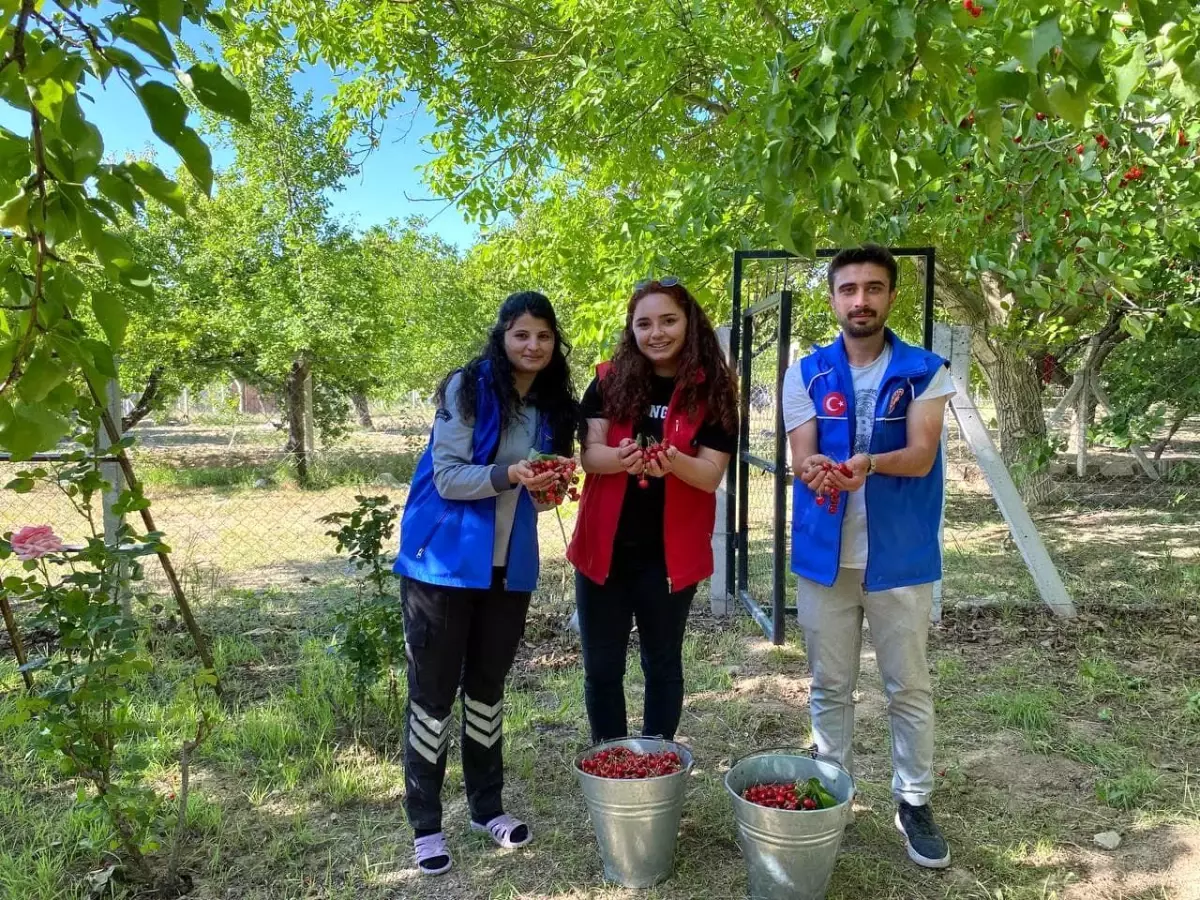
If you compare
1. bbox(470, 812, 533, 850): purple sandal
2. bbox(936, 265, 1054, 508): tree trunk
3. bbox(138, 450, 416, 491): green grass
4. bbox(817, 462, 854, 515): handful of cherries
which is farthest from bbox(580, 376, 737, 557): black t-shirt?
bbox(138, 450, 416, 491): green grass

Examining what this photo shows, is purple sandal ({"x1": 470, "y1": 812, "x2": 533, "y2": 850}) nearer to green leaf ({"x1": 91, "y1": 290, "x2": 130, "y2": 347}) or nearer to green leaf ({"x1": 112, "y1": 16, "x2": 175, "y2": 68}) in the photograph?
green leaf ({"x1": 91, "y1": 290, "x2": 130, "y2": 347})

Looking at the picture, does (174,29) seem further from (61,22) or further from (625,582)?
(625,582)

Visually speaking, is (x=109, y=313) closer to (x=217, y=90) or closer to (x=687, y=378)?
(x=217, y=90)

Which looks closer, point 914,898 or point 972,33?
point 914,898

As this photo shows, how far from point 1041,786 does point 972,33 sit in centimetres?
287

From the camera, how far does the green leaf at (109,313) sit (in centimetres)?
101

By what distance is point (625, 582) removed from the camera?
2658 millimetres

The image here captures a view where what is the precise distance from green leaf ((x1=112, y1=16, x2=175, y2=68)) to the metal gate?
8.08 feet

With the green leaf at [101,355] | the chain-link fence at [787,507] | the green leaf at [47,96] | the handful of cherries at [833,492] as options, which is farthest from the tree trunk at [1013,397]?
the green leaf at [47,96]

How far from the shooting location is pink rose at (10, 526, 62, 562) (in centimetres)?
239

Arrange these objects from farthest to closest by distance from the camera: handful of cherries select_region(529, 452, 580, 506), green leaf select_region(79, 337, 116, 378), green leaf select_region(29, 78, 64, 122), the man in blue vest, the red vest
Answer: the red vest
the man in blue vest
handful of cherries select_region(529, 452, 580, 506)
green leaf select_region(79, 337, 116, 378)
green leaf select_region(29, 78, 64, 122)

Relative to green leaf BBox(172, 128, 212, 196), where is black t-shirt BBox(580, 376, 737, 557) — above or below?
below


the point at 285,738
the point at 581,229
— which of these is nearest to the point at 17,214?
the point at 285,738

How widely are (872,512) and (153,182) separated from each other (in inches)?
82.7
